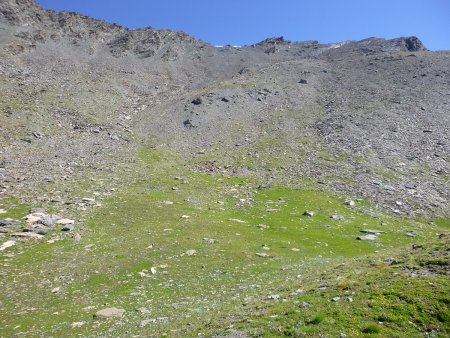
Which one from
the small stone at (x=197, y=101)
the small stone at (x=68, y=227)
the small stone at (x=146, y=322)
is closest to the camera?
the small stone at (x=146, y=322)

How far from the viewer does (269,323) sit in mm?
14469

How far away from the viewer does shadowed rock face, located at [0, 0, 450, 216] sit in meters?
50.0

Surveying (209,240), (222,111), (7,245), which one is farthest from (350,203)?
(222,111)

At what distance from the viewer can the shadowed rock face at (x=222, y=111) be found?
50.0 meters

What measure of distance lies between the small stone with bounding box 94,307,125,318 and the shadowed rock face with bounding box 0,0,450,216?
24437 millimetres

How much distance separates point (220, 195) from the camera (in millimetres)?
45750

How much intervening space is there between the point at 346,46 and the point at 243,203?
117 metres

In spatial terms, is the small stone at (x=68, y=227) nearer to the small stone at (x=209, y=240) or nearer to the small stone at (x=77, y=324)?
the small stone at (x=209, y=240)

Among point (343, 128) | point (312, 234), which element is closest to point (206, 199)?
point (312, 234)

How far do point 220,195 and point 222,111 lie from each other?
3583 cm

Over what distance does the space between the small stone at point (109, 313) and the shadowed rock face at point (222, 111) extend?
24.4 metres

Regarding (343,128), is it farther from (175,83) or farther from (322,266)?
(175,83)

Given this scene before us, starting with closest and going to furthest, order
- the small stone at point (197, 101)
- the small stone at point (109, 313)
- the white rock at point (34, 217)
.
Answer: the small stone at point (109, 313)
the white rock at point (34, 217)
the small stone at point (197, 101)

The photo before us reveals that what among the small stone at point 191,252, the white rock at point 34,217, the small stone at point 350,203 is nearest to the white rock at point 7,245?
the white rock at point 34,217
